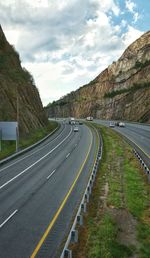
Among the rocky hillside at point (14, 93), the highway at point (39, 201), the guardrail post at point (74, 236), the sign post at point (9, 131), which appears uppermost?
the rocky hillside at point (14, 93)

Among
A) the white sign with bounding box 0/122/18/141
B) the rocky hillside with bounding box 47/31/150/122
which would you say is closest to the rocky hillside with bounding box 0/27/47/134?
the white sign with bounding box 0/122/18/141

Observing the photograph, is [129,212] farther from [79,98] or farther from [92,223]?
[79,98]

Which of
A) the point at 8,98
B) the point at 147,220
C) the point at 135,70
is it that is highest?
the point at 135,70

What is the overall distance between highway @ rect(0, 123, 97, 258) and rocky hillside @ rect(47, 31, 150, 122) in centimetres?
6221

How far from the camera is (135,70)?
123m

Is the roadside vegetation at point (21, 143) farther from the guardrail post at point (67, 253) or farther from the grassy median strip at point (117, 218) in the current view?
the guardrail post at point (67, 253)

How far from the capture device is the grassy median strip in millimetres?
13570

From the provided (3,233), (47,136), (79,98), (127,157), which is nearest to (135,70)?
(79,98)

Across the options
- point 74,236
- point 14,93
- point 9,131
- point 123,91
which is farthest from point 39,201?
point 123,91

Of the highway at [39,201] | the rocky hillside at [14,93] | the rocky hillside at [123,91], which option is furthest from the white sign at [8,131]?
the rocky hillside at [123,91]

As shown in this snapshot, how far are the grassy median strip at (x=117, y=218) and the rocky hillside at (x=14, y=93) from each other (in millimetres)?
27710

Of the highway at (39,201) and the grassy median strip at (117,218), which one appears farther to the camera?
the highway at (39,201)

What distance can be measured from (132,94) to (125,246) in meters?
99.2

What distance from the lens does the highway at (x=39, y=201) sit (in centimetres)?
1415
